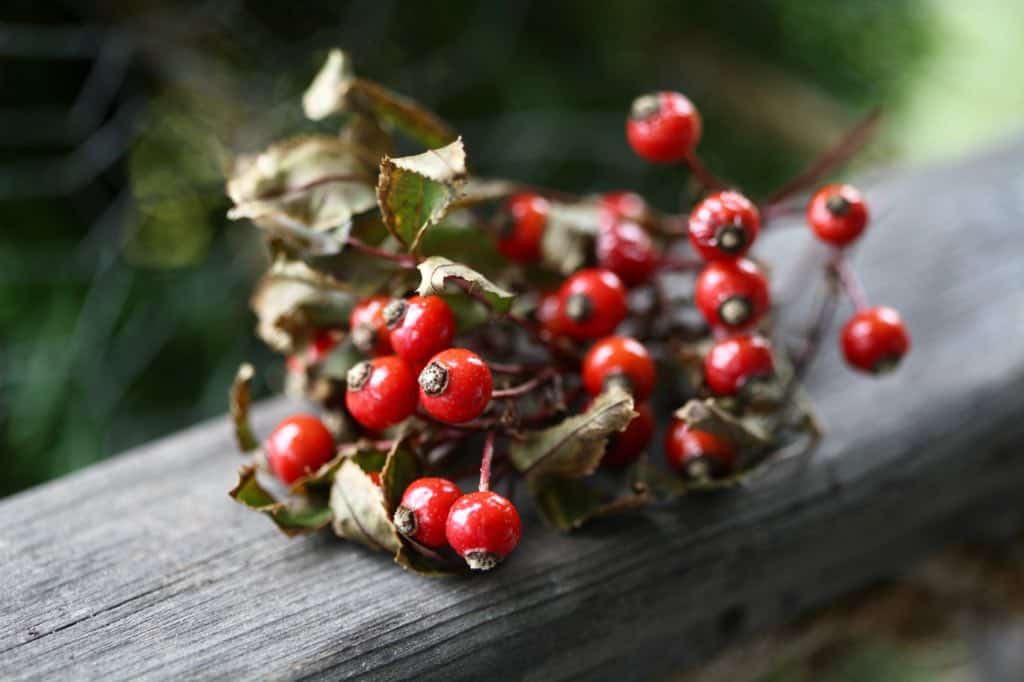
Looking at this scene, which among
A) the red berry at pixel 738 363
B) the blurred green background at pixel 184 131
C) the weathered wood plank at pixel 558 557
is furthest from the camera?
the blurred green background at pixel 184 131

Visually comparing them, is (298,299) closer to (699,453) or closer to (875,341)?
(699,453)

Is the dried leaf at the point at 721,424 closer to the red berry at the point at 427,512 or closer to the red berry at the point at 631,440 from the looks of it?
the red berry at the point at 631,440

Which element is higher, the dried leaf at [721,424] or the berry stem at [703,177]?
the berry stem at [703,177]

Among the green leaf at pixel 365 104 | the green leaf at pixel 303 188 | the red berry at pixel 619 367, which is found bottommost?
the red berry at pixel 619 367

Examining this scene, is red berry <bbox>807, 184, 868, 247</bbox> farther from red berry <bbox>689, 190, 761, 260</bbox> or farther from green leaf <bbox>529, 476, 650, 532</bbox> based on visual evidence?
green leaf <bbox>529, 476, 650, 532</bbox>

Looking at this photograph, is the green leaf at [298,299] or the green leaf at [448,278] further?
the green leaf at [298,299]

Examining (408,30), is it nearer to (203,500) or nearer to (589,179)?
(589,179)

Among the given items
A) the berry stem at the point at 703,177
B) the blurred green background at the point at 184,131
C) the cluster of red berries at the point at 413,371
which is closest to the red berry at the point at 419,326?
the cluster of red berries at the point at 413,371
